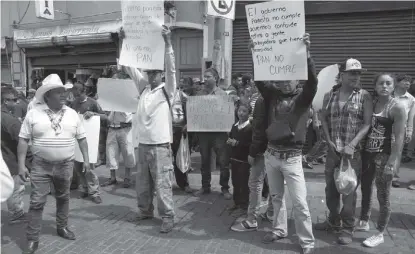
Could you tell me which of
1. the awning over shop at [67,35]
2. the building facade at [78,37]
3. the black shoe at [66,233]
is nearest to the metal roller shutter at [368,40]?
the building facade at [78,37]

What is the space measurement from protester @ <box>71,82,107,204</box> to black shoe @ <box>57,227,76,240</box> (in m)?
1.40

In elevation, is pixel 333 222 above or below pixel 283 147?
below

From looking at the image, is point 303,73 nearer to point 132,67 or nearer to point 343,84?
point 343,84

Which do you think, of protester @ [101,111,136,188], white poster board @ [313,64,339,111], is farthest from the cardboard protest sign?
white poster board @ [313,64,339,111]

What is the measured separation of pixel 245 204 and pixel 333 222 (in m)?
1.28

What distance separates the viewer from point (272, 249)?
396 centimetres

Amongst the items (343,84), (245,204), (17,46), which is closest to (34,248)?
(245,204)

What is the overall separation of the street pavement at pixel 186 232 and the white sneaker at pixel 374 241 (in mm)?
58

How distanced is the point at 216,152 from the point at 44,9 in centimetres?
1115

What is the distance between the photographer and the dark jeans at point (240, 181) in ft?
16.5

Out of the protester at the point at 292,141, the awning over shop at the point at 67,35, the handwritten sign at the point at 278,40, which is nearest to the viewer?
the handwritten sign at the point at 278,40

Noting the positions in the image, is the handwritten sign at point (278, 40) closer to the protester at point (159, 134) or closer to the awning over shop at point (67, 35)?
the protester at point (159, 134)

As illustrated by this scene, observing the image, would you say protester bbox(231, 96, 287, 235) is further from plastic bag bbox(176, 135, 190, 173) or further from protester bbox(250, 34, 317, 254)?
plastic bag bbox(176, 135, 190, 173)

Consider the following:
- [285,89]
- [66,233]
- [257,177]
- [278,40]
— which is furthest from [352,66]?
[66,233]
